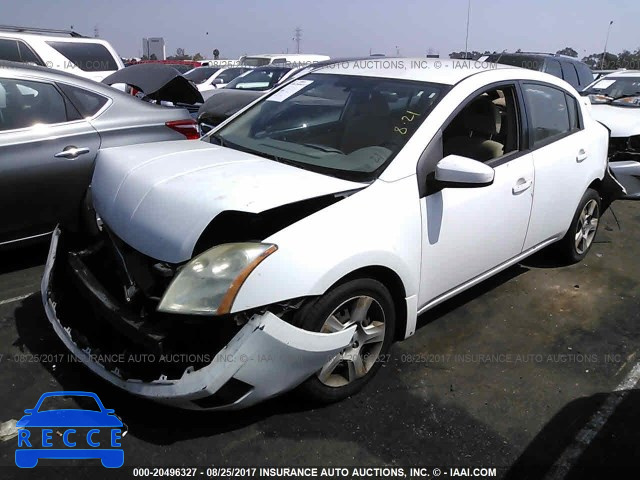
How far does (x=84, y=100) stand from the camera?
4.16 m

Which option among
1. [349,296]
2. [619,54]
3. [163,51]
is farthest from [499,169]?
[619,54]

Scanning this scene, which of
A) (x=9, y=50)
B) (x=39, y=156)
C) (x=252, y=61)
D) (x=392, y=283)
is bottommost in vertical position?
(x=392, y=283)

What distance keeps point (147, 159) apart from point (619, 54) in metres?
60.7

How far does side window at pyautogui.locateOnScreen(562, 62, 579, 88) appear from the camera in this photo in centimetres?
1000

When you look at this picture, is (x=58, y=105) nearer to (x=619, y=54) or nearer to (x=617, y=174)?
(x=617, y=174)

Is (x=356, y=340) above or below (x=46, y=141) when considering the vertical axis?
below

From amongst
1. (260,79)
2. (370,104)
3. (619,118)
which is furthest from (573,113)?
(260,79)

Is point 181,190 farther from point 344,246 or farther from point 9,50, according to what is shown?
point 9,50

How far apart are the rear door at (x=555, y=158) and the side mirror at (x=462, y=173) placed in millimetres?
1005

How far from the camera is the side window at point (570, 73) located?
10000 millimetres

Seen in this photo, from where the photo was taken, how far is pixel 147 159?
2848 mm

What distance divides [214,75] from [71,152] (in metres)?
10.2

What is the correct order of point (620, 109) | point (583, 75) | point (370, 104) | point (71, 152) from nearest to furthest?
1. point (370, 104)
2. point (71, 152)
3. point (620, 109)
4. point (583, 75)

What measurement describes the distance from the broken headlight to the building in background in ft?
120
